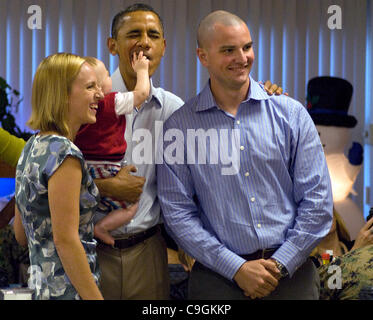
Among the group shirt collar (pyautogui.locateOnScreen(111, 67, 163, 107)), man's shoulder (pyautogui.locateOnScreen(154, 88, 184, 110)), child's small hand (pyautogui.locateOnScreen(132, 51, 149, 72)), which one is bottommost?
man's shoulder (pyautogui.locateOnScreen(154, 88, 184, 110))

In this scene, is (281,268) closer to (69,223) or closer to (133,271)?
(133,271)

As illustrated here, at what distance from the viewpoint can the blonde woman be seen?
1500mm

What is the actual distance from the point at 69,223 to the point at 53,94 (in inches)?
13.3

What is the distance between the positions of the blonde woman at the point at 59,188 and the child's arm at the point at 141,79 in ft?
0.94

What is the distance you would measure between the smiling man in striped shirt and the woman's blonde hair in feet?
1.66

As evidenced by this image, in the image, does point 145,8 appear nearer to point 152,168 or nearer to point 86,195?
point 152,168

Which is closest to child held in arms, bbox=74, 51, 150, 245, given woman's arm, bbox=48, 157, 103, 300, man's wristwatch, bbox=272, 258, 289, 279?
woman's arm, bbox=48, 157, 103, 300

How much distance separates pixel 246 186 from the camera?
1.95 m

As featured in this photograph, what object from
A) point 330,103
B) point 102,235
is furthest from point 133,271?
point 330,103

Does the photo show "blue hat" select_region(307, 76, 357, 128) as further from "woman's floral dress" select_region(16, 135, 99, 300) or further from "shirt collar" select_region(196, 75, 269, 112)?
"woman's floral dress" select_region(16, 135, 99, 300)

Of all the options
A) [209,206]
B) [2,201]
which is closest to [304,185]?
[209,206]

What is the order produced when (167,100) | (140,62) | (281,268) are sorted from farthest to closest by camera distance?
(167,100) < (140,62) < (281,268)

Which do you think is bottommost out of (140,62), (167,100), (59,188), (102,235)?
(102,235)
